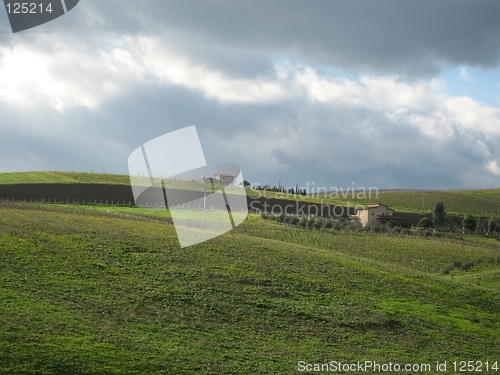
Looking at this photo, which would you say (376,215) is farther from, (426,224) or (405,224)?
(426,224)

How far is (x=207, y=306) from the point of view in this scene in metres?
23.6

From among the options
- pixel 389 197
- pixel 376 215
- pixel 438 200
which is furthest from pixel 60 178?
pixel 438 200

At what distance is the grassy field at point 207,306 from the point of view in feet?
58.8

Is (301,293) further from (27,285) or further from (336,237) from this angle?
(336,237)

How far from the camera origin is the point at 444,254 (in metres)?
46.1

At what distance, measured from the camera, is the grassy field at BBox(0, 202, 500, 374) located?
58.8 ft

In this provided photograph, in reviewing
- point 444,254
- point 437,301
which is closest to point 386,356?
point 437,301

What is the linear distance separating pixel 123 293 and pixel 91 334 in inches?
188

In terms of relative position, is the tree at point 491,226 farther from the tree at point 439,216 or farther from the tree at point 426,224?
the tree at point 426,224

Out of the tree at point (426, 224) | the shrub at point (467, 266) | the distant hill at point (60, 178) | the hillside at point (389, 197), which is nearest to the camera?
the shrub at point (467, 266)
